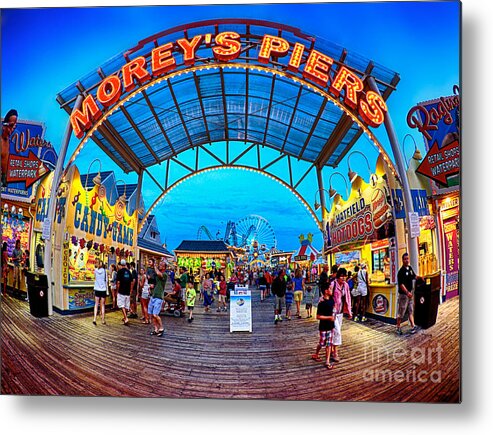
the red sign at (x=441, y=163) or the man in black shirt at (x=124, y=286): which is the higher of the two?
the red sign at (x=441, y=163)

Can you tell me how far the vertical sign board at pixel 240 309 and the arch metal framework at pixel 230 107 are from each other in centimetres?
165

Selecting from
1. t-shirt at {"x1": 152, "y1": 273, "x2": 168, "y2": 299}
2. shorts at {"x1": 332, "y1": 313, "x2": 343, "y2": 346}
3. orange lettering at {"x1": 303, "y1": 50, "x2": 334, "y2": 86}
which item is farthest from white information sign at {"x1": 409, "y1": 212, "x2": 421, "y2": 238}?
t-shirt at {"x1": 152, "y1": 273, "x2": 168, "y2": 299}

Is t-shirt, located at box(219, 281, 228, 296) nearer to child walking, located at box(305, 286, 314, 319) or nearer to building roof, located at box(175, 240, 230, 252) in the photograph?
building roof, located at box(175, 240, 230, 252)

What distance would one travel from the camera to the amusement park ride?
261 inches

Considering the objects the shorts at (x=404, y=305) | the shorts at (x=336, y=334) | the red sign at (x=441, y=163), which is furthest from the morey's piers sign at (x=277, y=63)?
the shorts at (x=336, y=334)

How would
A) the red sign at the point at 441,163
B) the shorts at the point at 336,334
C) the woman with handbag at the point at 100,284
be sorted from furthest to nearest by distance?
the woman with handbag at the point at 100,284
the shorts at the point at 336,334
the red sign at the point at 441,163

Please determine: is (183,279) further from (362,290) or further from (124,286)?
(362,290)

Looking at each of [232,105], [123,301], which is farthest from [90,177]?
[232,105]

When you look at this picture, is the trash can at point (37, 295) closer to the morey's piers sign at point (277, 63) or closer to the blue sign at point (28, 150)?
the blue sign at point (28, 150)

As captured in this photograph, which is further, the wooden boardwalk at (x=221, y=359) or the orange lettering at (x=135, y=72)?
the orange lettering at (x=135, y=72)

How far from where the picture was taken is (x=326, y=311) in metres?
6.07

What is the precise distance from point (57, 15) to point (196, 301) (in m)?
4.95

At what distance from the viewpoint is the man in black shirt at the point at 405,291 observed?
5.99 m

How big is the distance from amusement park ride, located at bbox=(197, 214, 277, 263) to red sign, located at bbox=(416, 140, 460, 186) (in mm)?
2463
